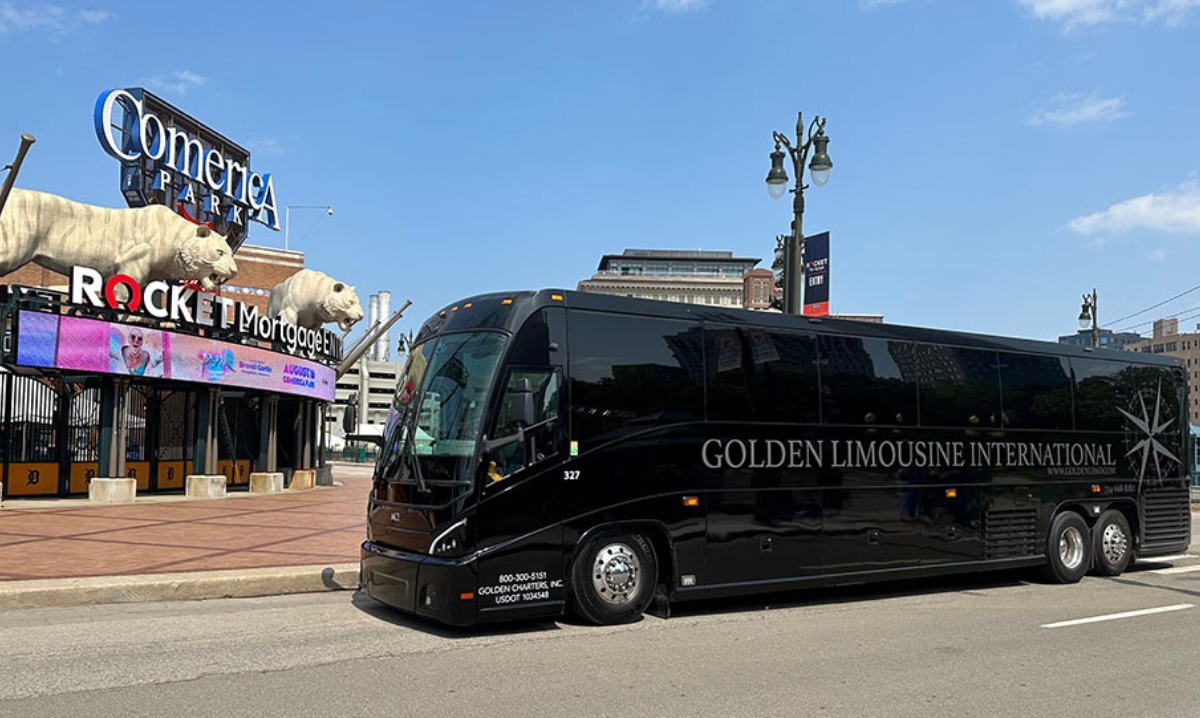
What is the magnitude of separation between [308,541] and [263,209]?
2730 cm

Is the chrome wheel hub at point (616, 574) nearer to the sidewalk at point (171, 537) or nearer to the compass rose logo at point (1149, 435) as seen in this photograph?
the sidewalk at point (171, 537)

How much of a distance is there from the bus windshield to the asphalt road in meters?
1.45

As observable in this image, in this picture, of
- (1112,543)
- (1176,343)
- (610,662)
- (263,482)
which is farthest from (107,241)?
(1176,343)

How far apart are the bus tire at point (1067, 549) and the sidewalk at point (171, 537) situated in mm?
9014

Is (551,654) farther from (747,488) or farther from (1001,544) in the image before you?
(1001,544)

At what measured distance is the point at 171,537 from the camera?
14.6 meters

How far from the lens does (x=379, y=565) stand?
8594 mm

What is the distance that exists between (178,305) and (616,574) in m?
18.0

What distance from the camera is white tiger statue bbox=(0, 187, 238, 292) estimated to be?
74.2 ft

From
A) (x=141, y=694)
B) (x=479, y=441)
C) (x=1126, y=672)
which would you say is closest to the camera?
(x=141, y=694)

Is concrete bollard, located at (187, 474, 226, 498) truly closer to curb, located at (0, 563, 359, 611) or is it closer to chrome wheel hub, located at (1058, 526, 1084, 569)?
curb, located at (0, 563, 359, 611)

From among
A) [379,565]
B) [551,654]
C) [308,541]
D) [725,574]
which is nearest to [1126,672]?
[725,574]

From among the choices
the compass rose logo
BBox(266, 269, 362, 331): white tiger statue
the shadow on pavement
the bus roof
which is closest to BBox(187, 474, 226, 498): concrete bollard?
BBox(266, 269, 362, 331): white tiger statue

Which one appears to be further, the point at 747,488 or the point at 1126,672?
the point at 747,488
